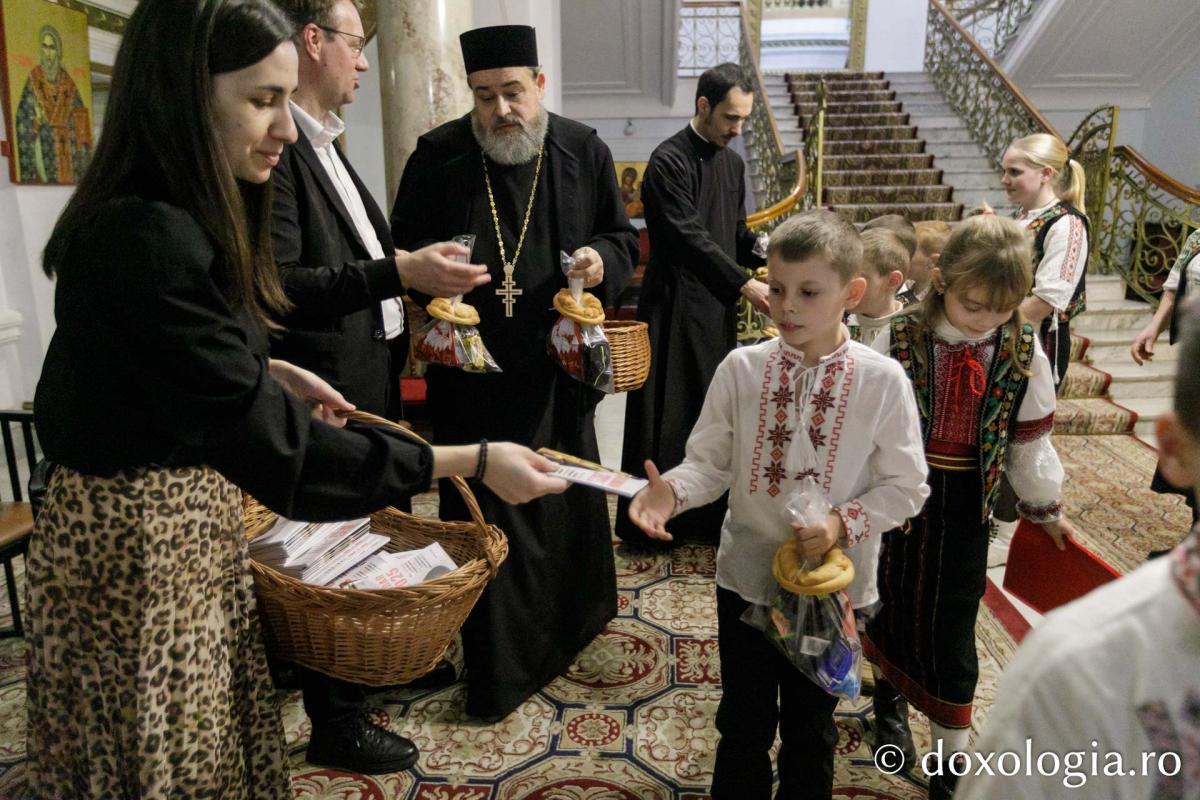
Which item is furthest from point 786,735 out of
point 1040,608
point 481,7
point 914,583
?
point 481,7

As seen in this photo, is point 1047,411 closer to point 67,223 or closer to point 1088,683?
point 1088,683

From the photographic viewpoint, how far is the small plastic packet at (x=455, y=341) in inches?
91.0

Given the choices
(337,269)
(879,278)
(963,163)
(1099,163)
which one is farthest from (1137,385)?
(337,269)

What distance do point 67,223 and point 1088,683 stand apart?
4.94 ft

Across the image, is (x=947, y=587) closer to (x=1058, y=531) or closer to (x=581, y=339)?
(x=1058, y=531)

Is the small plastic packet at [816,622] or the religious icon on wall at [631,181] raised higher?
the religious icon on wall at [631,181]

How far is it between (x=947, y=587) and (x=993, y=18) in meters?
14.1

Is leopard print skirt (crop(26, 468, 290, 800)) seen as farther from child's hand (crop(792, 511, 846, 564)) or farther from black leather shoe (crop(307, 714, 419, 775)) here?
child's hand (crop(792, 511, 846, 564))

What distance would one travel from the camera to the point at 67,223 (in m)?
1.28

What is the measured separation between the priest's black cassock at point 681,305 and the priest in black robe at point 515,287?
2.52 feet

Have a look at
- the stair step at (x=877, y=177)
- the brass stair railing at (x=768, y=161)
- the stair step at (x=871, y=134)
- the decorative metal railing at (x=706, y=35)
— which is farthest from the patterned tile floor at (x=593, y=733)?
the decorative metal railing at (x=706, y=35)

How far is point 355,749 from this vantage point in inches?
91.8

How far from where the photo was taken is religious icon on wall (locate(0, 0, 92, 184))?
4.48 meters

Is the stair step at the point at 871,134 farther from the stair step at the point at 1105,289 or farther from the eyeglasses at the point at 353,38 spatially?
the eyeglasses at the point at 353,38
